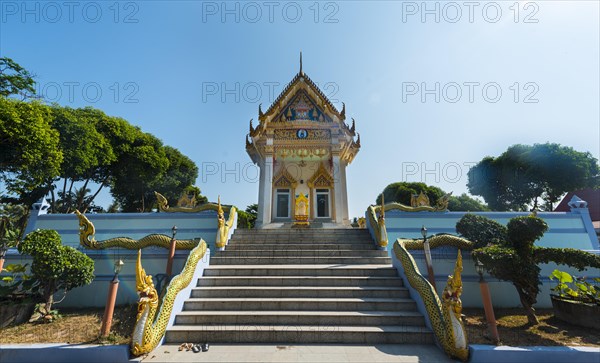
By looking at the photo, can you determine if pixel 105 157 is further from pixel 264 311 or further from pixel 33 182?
pixel 264 311

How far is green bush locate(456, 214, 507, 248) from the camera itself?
19.8 feet

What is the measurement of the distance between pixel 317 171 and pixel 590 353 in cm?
1052

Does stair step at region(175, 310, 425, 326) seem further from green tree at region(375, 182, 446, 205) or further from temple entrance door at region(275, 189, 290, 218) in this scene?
green tree at region(375, 182, 446, 205)

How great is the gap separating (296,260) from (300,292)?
4.77ft

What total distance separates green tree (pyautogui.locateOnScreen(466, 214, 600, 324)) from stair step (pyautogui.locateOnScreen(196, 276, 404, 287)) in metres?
1.83

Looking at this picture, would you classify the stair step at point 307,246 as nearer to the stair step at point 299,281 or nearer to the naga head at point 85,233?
the stair step at point 299,281

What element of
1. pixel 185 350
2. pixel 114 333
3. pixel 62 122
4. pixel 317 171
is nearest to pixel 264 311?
pixel 185 350

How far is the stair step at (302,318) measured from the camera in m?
4.64

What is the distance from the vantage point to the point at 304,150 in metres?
12.8

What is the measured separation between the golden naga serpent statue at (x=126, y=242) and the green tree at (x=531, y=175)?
26430 mm

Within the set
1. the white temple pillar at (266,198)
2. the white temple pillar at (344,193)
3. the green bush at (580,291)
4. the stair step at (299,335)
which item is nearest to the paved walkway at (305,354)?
the stair step at (299,335)

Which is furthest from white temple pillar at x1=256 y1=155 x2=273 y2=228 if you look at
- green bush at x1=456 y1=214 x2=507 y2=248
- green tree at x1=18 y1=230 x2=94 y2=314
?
green bush at x1=456 y1=214 x2=507 y2=248

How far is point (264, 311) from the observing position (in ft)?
16.3

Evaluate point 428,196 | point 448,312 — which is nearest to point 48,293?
point 448,312
